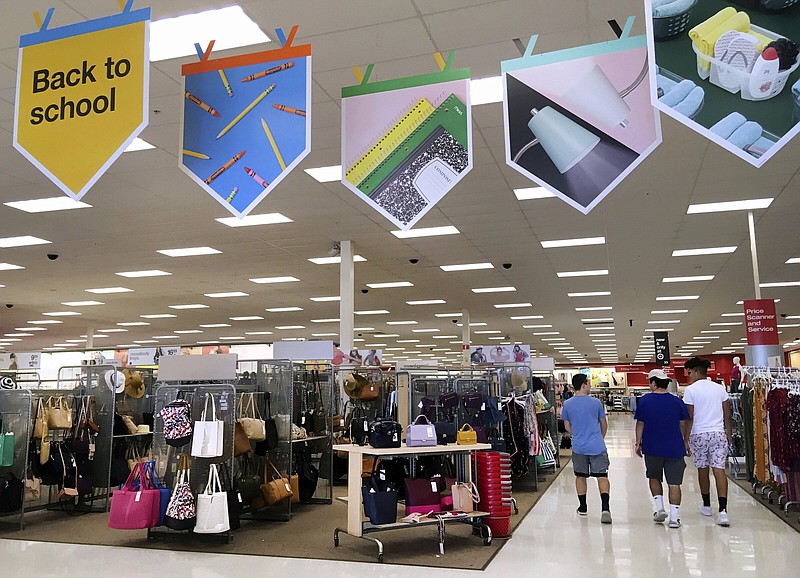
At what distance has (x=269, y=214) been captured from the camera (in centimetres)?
969

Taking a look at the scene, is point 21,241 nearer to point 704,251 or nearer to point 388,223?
point 388,223

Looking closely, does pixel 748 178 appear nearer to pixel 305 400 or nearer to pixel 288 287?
pixel 305 400

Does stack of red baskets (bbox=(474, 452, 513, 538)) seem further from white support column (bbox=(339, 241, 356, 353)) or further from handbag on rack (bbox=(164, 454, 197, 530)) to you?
white support column (bbox=(339, 241, 356, 353))

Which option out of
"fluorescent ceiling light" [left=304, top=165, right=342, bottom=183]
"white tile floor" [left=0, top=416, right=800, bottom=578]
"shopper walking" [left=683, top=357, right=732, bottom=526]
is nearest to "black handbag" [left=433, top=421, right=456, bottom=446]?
"white tile floor" [left=0, top=416, right=800, bottom=578]

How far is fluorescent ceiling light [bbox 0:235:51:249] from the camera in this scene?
35.5 ft

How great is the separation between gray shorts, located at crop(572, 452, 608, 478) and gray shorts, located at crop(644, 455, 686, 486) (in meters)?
0.46

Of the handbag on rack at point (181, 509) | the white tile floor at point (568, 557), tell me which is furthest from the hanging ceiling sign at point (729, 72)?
the handbag on rack at point (181, 509)

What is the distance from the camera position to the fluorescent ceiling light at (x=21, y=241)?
35.5ft

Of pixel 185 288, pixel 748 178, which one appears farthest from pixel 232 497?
pixel 185 288

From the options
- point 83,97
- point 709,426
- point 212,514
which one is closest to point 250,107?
point 83,97

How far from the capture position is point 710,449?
685 centimetres

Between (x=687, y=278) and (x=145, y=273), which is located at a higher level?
(x=145, y=273)

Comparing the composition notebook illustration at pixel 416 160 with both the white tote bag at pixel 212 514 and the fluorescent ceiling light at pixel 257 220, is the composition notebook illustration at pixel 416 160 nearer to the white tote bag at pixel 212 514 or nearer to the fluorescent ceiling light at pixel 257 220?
the white tote bag at pixel 212 514

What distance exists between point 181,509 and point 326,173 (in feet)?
13.1
